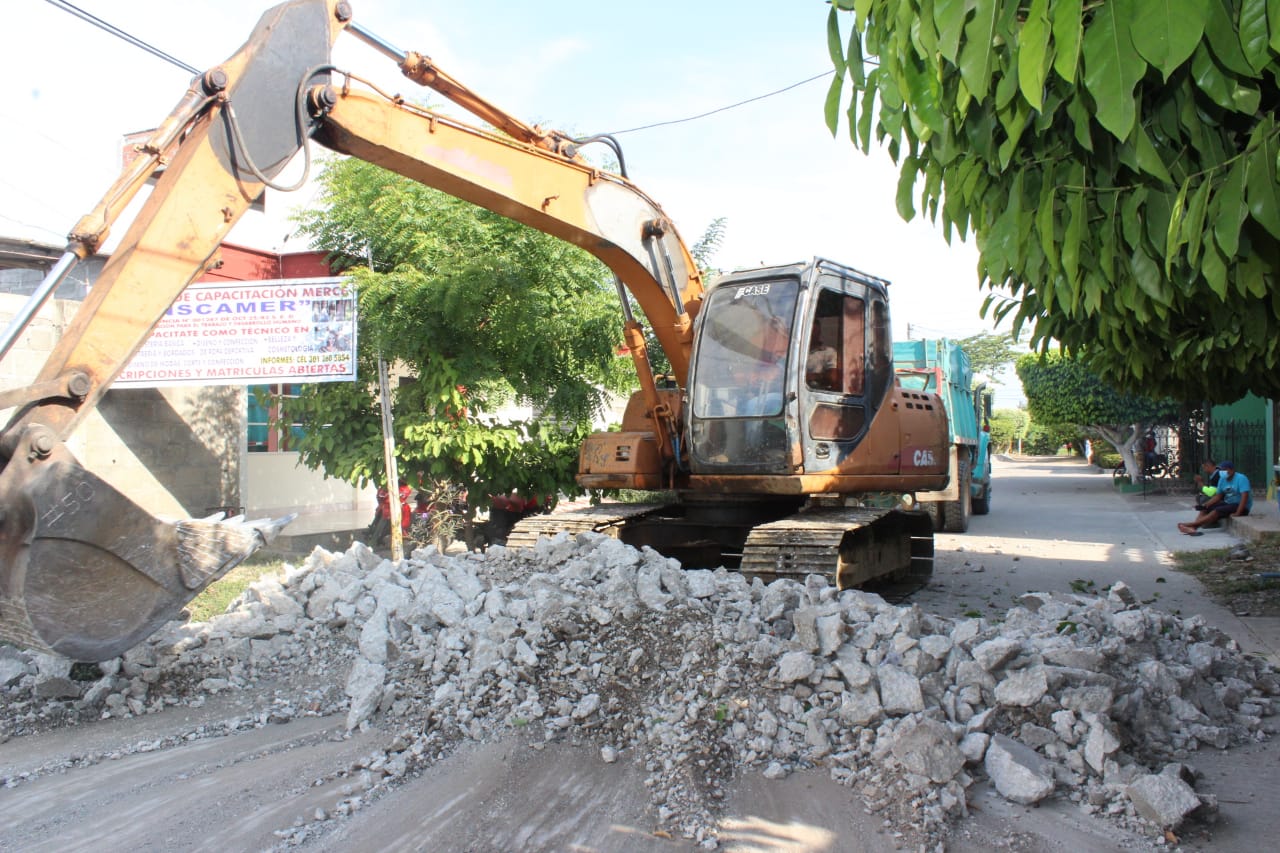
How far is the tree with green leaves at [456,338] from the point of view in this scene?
953 centimetres

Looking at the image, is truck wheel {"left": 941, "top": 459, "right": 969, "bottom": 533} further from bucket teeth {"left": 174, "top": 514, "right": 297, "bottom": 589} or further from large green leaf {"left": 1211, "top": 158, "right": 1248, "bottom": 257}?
large green leaf {"left": 1211, "top": 158, "right": 1248, "bottom": 257}

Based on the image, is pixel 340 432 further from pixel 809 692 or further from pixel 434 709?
pixel 809 692

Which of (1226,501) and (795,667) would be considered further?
(1226,501)

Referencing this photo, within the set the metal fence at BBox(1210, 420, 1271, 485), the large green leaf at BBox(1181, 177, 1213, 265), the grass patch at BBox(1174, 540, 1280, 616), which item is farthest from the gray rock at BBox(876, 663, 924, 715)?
the metal fence at BBox(1210, 420, 1271, 485)

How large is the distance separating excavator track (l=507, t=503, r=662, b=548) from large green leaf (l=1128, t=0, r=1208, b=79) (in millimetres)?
5903

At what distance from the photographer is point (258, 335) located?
30.4ft

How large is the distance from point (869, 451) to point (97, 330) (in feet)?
18.1

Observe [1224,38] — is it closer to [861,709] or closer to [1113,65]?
[1113,65]

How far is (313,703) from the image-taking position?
5039 mm

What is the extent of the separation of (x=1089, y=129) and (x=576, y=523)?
5.96 metres

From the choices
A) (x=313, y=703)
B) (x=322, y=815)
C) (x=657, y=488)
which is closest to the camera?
(x=322, y=815)

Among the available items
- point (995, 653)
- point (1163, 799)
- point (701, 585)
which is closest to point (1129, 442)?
point (701, 585)

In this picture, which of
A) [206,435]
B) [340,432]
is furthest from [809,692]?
[206,435]

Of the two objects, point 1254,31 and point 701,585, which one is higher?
point 1254,31
